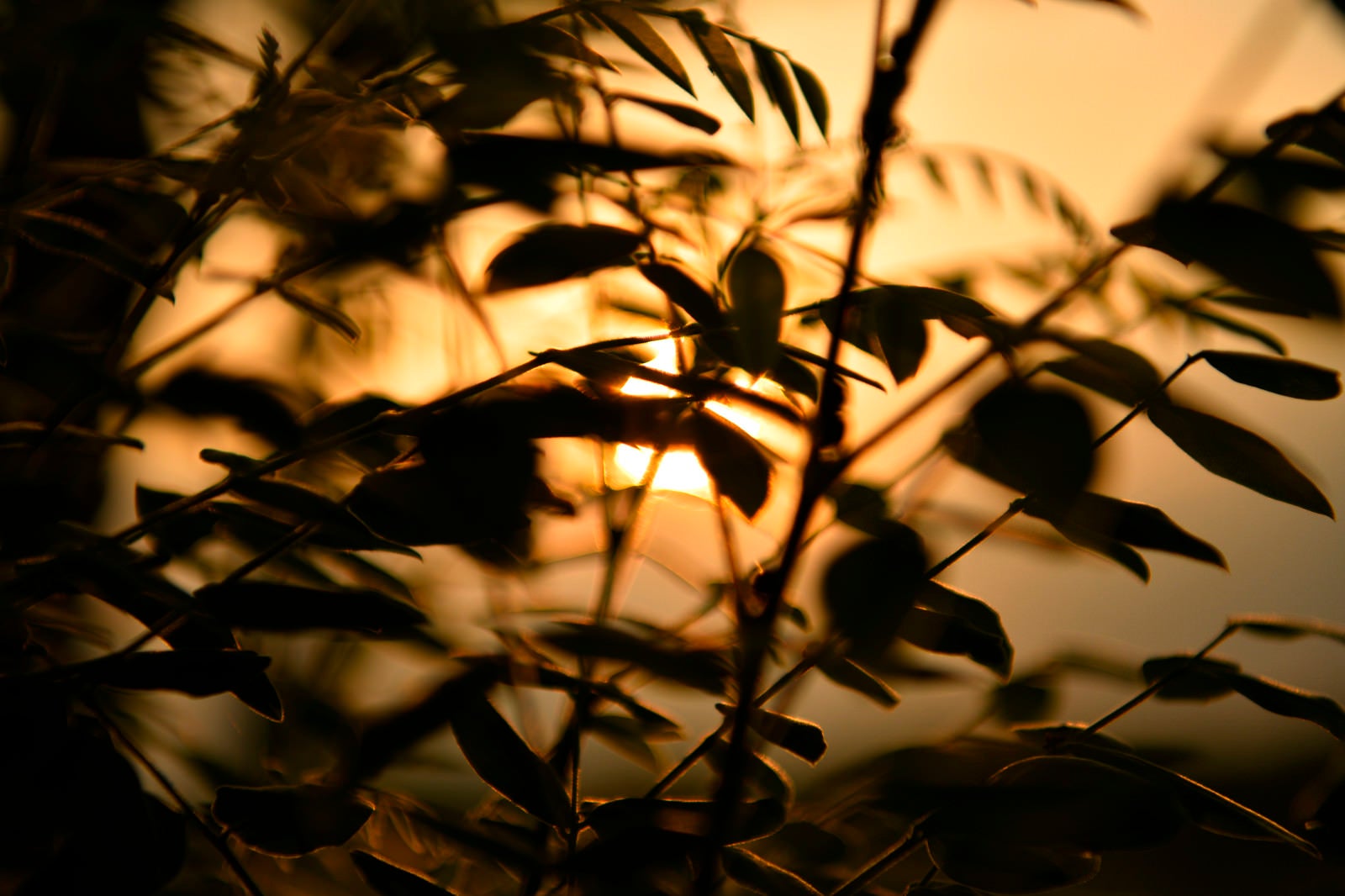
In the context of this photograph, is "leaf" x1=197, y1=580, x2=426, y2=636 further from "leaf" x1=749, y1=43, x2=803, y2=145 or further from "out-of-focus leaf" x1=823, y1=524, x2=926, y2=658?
"leaf" x1=749, y1=43, x2=803, y2=145

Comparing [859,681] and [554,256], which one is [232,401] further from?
[859,681]

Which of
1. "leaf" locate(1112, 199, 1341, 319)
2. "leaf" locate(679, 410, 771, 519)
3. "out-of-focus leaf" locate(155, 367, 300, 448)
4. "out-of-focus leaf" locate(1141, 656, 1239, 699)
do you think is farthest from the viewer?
"out-of-focus leaf" locate(155, 367, 300, 448)

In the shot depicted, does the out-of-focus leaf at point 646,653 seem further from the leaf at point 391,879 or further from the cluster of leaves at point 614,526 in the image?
the leaf at point 391,879

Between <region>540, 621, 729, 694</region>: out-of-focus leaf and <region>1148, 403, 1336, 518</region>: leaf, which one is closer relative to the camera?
<region>540, 621, 729, 694</region>: out-of-focus leaf

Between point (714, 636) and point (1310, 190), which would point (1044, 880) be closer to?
point (714, 636)

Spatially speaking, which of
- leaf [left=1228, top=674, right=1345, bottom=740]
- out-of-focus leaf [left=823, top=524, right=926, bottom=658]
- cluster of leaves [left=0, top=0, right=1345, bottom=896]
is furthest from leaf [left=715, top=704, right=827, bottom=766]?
leaf [left=1228, top=674, right=1345, bottom=740]

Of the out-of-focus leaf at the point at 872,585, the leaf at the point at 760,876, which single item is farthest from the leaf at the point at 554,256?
the leaf at the point at 760,876

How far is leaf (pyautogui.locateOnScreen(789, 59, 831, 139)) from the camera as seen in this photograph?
0.48m

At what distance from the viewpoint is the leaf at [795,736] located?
0.51m

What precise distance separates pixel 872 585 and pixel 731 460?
96 millimetres

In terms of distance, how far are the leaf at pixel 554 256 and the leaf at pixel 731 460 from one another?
0.35 feet

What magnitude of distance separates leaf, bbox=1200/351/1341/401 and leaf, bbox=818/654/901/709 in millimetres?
251

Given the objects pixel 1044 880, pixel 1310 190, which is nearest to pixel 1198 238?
pixel 1310 190

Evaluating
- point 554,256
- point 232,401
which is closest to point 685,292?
point 554,256
